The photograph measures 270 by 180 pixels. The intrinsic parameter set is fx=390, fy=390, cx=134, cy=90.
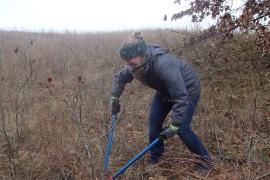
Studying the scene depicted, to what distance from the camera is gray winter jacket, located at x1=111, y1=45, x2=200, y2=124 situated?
10.5ft

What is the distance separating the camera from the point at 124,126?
4.98 meters

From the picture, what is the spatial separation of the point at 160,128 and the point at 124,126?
121 cm

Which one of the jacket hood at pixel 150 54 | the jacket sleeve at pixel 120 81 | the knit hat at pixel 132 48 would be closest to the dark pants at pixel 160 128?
the jacket sleeve at pixel 120 81

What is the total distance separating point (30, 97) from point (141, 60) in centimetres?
336

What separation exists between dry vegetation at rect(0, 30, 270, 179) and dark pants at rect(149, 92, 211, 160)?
0.46 feet

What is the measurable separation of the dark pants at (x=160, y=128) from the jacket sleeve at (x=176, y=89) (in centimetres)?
17

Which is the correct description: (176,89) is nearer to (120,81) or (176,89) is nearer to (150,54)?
(150,54)

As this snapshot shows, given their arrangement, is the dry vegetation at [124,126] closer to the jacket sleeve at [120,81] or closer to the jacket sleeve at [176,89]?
the jacket sleeve at [120,81]

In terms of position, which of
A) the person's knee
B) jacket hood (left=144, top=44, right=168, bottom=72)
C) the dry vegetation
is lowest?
the dry vegetation

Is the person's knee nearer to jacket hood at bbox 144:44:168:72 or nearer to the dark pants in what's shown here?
the dark pants

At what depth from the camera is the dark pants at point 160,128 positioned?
352cm

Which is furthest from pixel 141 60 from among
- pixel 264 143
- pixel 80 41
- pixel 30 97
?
pixel 80 41

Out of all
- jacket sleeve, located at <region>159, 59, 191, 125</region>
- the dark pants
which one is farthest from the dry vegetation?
jacket sleeve, located at <region>159, 59, 191, 125</region>

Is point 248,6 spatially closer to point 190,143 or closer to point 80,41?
point 190,143
